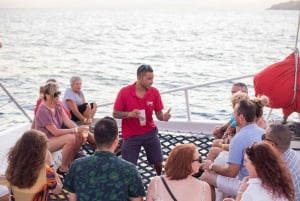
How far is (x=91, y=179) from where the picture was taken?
2639mm

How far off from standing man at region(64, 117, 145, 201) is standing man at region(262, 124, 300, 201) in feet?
2.85

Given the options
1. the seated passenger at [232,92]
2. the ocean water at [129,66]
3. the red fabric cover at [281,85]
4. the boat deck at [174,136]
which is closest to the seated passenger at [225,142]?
the seated passenger at [232,92]

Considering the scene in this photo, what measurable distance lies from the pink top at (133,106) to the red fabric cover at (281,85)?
973 mm

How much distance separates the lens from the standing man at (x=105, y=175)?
2.63 meters

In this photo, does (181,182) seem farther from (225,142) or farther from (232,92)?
(232,92)

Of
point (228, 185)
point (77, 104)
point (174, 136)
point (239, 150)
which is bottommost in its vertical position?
point (174, 136)

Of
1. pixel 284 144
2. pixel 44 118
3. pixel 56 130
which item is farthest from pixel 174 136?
pixel 284 144

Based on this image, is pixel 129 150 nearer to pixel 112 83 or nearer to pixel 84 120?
pixel 84 120

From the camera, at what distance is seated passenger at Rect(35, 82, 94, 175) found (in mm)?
4441

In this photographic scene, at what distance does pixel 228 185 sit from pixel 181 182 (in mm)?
804

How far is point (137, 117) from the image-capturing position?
165 inches

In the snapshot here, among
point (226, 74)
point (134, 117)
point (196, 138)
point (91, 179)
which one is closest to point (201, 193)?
point (91, 179)

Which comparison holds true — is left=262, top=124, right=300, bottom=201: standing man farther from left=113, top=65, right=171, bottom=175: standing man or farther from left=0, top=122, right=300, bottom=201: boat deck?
left=0, top=122, right=300, bottom=201: boat deck

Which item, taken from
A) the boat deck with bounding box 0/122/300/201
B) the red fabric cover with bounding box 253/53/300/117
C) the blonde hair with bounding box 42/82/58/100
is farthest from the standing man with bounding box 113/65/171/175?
the red fabric cover with bounding box 253/53/300/117
